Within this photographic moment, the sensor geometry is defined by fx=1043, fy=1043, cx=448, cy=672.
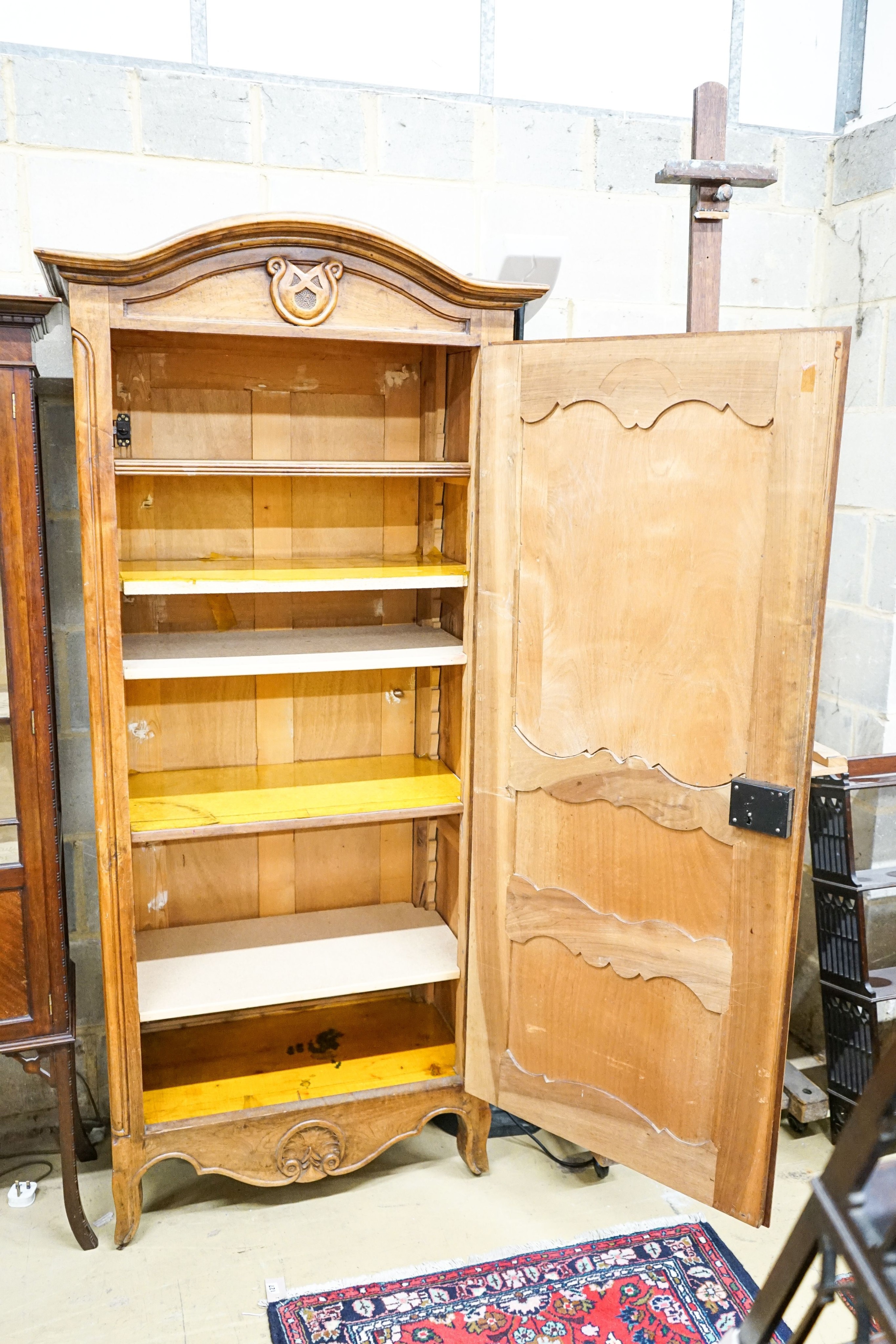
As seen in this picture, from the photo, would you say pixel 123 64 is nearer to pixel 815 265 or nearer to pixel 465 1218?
pixel 815 265

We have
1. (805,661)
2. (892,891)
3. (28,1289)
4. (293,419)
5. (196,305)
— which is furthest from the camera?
(892,891)

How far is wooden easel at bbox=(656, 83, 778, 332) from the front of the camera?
179cm

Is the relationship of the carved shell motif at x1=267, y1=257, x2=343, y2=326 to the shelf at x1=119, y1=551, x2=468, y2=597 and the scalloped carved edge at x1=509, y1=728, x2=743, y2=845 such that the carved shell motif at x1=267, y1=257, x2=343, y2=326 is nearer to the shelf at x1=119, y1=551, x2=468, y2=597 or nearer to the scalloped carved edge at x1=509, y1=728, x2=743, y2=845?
the shelf at x1=119, y1=551, x2=468, y2=597

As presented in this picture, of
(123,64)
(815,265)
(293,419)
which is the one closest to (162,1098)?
(293,419)

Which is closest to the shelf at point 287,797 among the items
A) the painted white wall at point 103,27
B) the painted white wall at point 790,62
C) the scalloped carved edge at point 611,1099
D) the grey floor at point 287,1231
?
the scalloped carved edge at point 611,1099

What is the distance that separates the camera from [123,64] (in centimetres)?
212

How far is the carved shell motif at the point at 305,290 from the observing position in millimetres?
1838

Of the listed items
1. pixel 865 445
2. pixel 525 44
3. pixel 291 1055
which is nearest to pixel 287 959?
pixel 291 1055

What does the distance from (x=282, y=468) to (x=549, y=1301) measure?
1647 millimetres

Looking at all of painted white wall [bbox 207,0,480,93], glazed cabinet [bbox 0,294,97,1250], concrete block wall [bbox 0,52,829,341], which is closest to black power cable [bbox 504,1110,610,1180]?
glazed cabinet [bbox 0,294,97,1250]

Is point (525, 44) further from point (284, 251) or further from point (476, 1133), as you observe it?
point (476, 1133)

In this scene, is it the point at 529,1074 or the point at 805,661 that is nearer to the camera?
the point at 805,661

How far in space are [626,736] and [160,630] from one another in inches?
42.1

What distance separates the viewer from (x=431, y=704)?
2508 millimetres
